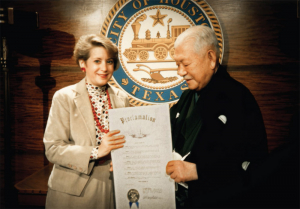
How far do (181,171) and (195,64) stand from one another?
646mm

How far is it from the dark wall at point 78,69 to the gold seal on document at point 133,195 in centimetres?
129

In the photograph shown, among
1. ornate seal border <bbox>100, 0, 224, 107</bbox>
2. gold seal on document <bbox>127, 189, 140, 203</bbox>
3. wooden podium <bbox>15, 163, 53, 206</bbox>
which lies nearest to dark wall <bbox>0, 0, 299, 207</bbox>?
ornate seal border <bbox>100, 0, 224, 107</bbox>

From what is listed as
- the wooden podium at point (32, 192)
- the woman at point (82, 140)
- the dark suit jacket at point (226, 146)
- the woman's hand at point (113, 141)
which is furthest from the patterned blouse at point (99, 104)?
the wooden podium at point (32, 192)

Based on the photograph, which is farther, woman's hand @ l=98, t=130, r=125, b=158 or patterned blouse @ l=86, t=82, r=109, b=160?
patterned blouse @ l=86, t=82, r=109, b=160

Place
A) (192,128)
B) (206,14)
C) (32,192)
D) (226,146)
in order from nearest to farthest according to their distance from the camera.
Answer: (226,146) → (192,128) → (32,192) → (206,14)

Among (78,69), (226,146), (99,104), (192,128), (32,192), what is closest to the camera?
(226,146)

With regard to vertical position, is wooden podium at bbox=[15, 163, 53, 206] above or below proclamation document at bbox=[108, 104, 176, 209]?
below

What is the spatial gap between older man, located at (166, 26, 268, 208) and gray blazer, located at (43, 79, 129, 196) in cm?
54

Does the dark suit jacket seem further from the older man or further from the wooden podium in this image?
the wooden podium

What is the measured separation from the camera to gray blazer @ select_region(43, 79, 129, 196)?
1.28 meters

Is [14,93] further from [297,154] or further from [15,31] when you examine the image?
[297,154]

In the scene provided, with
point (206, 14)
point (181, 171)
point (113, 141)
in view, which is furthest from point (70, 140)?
point (206, 14)

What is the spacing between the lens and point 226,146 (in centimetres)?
118

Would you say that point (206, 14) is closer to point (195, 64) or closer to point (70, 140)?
point (195, 64)
